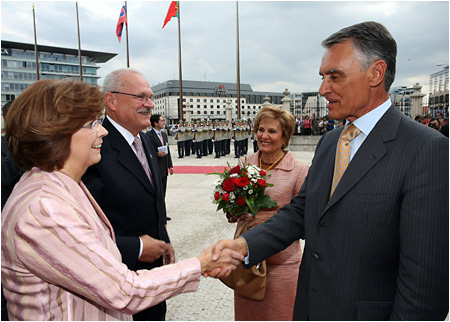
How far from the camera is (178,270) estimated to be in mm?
1428

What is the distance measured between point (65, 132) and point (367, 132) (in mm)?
1483

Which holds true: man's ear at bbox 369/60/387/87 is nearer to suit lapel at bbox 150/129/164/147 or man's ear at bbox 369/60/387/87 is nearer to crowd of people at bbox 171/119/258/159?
suit lapel at bbox 150/129/164/147

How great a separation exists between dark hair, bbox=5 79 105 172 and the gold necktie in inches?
52.4

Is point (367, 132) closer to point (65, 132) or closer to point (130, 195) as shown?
point (65, 132)

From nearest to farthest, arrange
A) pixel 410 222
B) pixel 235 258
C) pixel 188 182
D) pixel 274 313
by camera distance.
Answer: pixel 410 222 < pixel 235 258 < pixel 274 313 < pixel 188 182

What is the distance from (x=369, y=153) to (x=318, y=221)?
0.43 metres

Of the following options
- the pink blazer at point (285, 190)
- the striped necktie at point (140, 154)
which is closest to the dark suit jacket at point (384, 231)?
the pink blazer at point (285, 190)

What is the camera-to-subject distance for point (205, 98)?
12212 centimetres

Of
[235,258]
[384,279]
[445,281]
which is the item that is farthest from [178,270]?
[445,281]

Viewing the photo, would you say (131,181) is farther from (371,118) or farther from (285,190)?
(371,118)

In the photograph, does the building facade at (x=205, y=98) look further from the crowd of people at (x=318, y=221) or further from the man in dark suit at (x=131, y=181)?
the crowd of people at (x=318, y=221)

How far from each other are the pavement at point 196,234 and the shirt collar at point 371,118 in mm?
1820

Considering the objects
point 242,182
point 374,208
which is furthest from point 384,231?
point 242,182

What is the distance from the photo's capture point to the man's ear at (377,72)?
1.56 m
